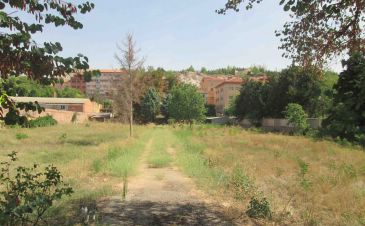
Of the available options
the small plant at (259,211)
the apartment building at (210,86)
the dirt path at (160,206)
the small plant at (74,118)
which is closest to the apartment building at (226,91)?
the apartment building at (210,86)

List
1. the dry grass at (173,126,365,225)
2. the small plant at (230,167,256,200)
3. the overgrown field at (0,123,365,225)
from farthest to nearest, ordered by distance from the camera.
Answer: the small plant at (230,167,256,200) < the dry grass at (173,126,365,225) < the overgrown field at (0,123,365,225)

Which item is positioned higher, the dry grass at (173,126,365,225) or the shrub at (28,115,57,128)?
the shrub at (28,115,57,128)

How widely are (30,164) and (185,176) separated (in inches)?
260

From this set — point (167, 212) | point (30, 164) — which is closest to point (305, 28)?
point (167, 212)

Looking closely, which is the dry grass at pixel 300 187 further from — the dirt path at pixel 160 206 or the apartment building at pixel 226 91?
the apartment building at pixel 226 91

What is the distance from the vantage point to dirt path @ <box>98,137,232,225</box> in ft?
27.5

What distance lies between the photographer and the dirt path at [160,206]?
8391 millimetres

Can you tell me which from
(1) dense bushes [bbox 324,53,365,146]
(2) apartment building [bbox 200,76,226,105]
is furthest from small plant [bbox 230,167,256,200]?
(2) apartment building [bbox 200,76,226,105]

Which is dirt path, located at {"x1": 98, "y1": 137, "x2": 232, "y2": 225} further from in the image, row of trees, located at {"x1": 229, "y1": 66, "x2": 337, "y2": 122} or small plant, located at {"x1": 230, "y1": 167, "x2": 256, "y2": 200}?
row of trees, located at {"x1": 229, "y1": 66, "x2": 337, "y2": 122}

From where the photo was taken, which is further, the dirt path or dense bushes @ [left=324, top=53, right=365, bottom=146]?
the dirt path

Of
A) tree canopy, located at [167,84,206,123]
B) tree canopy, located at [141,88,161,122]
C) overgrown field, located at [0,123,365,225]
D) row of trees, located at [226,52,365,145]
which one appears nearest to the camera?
row of trees, located at [226,52,365,145]

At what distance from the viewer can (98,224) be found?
7.60 metres

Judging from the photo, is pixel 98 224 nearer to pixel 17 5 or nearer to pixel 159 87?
pixel 17 5

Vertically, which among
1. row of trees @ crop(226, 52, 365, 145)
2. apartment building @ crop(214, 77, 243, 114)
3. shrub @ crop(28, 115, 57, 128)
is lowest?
shrub @ crop(28, 115, 57, 128)
